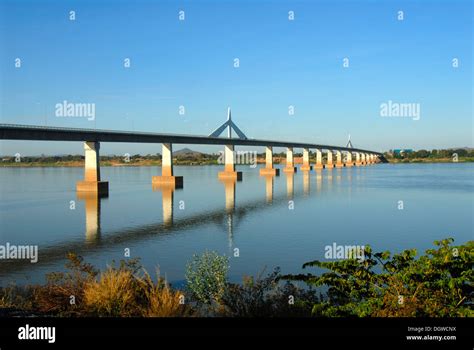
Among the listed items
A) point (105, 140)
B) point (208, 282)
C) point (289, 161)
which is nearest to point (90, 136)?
point (105, 140)

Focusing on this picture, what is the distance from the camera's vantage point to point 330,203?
2100 inches

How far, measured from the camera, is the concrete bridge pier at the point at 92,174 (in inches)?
2670

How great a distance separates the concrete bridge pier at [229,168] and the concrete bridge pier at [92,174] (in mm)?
40154

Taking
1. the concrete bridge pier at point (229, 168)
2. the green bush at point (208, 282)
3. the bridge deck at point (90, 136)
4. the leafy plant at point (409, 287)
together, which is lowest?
the green bush at point (208, 282)

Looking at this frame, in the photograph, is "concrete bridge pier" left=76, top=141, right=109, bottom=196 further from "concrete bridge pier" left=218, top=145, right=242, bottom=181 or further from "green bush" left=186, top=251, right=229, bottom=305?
"green bush" left=186, top=251, right=229, bottom=305

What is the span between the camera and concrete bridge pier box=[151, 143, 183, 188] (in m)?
84.2

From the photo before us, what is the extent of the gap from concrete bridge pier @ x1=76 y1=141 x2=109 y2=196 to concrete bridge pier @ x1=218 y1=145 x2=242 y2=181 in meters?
40.2

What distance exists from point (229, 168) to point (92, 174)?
43.8 m

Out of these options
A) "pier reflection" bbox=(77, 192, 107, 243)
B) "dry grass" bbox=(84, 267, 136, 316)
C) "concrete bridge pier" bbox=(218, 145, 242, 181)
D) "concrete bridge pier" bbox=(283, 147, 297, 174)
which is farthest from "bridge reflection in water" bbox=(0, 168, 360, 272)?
"concrete bridge pier" bbox=(283, 147, 297, 174)

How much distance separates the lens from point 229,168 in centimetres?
10881

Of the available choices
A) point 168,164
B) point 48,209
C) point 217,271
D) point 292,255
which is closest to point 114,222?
point 48,209

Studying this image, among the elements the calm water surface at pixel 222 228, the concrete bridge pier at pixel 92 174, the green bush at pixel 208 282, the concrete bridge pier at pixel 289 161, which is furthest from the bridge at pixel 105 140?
the green bush at pixel 208 282

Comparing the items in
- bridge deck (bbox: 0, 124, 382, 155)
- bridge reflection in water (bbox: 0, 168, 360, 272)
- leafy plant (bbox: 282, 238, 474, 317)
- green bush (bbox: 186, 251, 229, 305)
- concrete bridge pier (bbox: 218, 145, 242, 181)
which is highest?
bridge deck (bbox: 0, 124, 382, 155)

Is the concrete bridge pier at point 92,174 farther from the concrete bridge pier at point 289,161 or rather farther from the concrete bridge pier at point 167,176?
the concrete bridge pier at point 289,161
